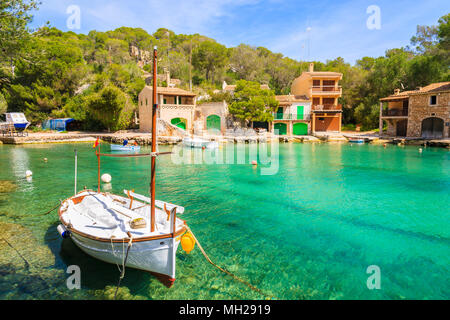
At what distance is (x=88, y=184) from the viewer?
1600cm

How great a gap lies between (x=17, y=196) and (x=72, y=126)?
36056 mm

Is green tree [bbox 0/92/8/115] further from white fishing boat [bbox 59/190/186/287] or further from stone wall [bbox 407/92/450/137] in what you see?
stone wall [bbox 407/92/450/137]

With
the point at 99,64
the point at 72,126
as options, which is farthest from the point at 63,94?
the point at 99,64

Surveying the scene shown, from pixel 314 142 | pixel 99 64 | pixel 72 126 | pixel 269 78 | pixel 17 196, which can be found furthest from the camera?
pixel 269 78

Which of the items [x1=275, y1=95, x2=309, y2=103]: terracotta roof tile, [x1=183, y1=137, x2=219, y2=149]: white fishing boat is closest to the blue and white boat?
[x1=183, y1=137, x2=219, y2=149]: white fishing boat

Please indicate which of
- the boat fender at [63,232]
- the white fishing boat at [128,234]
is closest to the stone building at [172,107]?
the white fishing boat at [128,234]

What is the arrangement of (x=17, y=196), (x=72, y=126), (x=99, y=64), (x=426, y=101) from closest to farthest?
(x=17, y=196)
(x=426, y=101)
(x=72, y=126)
(x=99, y=64)

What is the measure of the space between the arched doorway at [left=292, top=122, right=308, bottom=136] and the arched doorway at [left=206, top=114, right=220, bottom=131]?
12.7m

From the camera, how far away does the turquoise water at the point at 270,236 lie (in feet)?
21.6

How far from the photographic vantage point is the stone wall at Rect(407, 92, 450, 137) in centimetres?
3444

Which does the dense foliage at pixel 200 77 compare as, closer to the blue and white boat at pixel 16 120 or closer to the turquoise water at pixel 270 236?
the blue and white boat at pixel 16 120

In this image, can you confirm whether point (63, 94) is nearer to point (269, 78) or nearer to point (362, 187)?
point (269, 78)

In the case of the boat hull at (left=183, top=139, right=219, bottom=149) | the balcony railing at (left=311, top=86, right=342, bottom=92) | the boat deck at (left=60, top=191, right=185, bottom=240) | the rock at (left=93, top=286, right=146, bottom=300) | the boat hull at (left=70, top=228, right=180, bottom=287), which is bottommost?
the rock at (left=93, top=286, right=146, bottom=300)

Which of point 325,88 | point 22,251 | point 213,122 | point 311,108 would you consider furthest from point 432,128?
point 22,251
